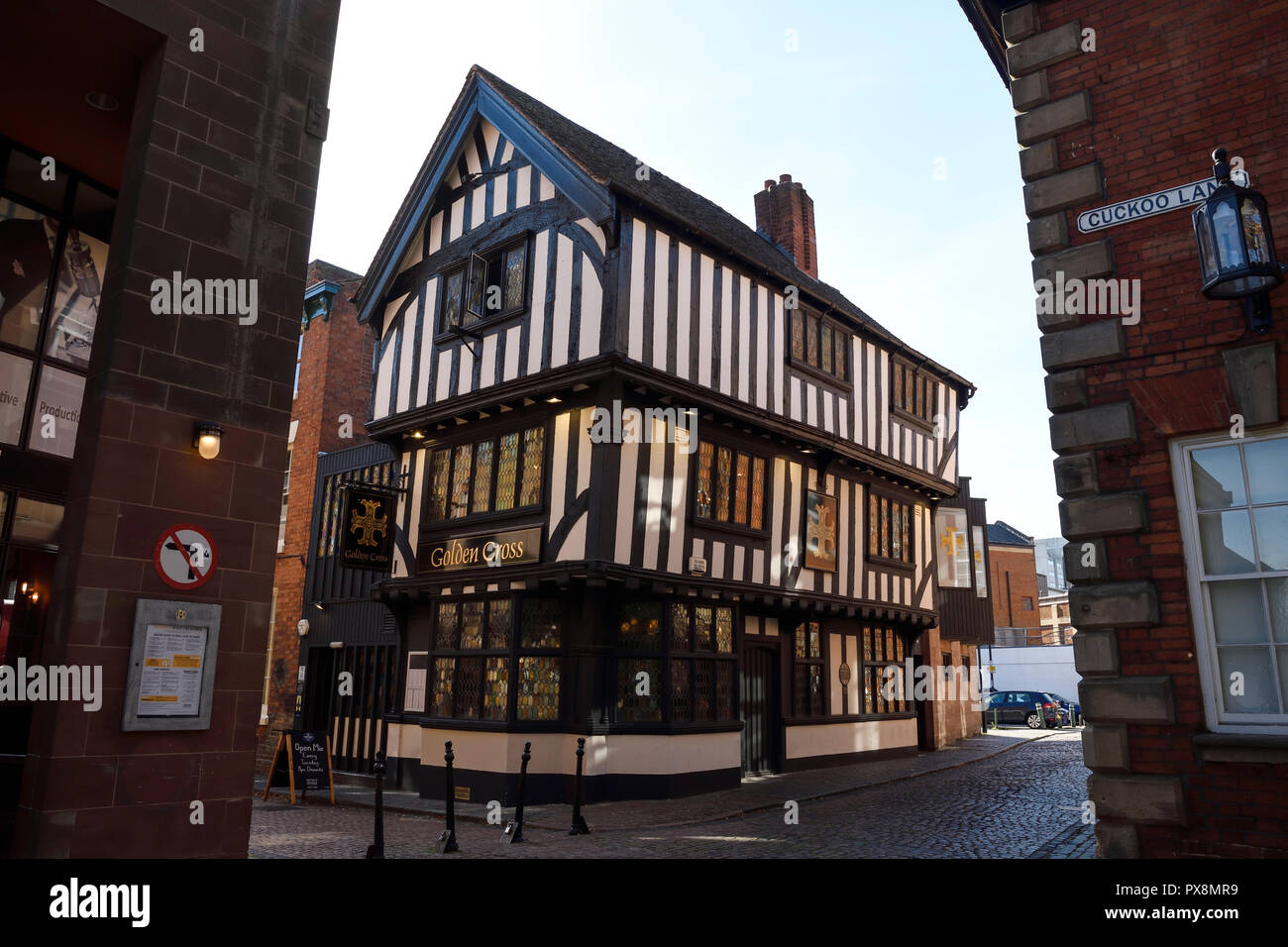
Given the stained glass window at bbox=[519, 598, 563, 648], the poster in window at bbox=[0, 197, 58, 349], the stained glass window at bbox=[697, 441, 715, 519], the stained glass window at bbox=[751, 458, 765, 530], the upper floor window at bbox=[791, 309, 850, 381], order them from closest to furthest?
the poster in window at bbox=[0, 197, 58, 349] < the stained glass window at bbox=[519, 598, 563, 648] < the stained glass window at bbox=[697, 441, 715, 519] < the stained glass window at bbox=[751, 458, 765, 530] < the upper floor window at bbox=[791, 309, 850, 381]

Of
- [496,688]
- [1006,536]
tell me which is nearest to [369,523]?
[496,688]

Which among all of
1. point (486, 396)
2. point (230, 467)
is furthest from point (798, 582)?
point (230, 467)

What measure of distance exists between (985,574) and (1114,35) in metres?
20.0

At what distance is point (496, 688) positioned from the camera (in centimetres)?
1368

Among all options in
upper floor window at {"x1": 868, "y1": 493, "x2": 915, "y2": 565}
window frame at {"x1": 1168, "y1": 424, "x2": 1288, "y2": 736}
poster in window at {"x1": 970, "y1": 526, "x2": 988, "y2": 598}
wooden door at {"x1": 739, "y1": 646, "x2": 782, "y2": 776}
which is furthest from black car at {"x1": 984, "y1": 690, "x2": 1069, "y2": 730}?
window frame at {"x1": 1168, "y1": 424, "x2": 1288, "y2": 736}

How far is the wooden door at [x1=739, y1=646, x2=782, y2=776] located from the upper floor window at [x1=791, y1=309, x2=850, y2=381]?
592cm

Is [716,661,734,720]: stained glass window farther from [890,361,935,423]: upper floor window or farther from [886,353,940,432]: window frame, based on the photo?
[890,361,935,423]: upper floor window

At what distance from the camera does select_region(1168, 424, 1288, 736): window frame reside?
18.2 ft

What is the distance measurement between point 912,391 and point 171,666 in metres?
18.0

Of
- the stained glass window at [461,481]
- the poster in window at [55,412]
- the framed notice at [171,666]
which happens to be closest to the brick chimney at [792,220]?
the stained glass window at [461,481]

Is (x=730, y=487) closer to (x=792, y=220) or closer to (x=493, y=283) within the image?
(x=493, y=283)

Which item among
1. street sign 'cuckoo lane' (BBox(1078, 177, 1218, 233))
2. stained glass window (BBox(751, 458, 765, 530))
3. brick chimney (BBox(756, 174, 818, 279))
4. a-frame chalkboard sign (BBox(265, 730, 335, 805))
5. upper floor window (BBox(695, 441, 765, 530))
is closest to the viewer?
street sign 'cuckoo lane' (BBox(1078, 177, 1218, 233))

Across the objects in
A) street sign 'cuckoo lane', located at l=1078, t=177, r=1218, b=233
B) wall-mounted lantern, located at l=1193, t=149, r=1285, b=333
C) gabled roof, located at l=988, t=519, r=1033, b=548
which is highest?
gabled roof, located at l=988, t=519, r=1033, b=548
